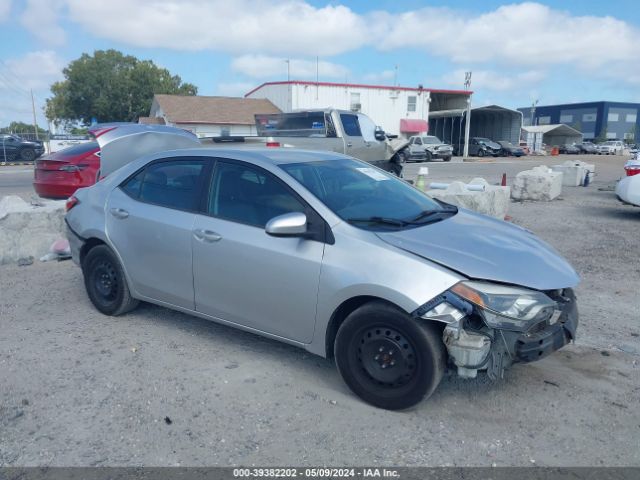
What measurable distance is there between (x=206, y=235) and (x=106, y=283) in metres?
1.49

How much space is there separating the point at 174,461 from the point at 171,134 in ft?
15.8

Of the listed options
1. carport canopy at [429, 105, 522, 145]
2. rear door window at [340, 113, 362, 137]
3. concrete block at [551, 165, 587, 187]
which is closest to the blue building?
carport canopy at [429, 105, 522, 145]

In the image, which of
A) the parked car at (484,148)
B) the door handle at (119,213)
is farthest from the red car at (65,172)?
the parked car at (484,148)

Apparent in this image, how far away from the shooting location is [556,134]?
66000 mm

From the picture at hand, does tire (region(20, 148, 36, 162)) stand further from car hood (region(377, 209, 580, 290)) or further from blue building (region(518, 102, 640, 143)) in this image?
blue building (region(518, 102, 640, 143))

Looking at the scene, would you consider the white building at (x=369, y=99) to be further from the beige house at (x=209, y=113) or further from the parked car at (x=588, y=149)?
the parked car at (x=588, y=149)

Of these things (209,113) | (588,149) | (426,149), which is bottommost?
(588,149)

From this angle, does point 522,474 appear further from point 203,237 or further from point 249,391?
point 203,237

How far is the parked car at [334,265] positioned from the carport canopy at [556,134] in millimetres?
61542

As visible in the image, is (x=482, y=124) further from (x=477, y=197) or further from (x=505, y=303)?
(x=505, y=303)

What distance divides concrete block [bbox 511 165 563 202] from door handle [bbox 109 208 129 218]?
419 inches

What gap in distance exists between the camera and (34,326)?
4.80 metres

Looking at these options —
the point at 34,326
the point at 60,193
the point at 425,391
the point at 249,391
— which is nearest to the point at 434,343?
the point at 425,391

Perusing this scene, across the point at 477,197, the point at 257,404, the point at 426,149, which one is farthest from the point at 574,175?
the point at 426,149
